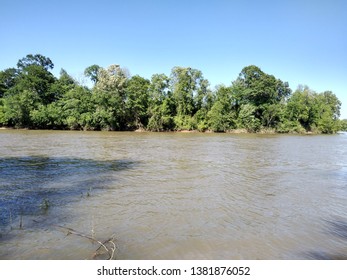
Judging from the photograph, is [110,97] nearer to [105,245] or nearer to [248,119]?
[248,119]

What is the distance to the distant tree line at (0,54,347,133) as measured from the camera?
53656 mm

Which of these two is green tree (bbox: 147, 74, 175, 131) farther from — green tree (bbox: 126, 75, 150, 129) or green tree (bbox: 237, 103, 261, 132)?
green tree (bbox: 237, 103, 261, 132)

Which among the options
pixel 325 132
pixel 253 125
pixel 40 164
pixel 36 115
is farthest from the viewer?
pixel 325 132

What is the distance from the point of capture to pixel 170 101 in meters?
63.5

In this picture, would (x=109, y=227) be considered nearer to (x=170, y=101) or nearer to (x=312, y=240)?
(x=312, y=240)

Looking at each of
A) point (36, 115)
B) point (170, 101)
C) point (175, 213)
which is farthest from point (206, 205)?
point (170, 101)

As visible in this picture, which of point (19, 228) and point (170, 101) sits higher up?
point (170, 101)

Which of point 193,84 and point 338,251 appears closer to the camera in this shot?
point 338,251

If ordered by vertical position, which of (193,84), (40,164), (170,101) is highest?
(193,84)

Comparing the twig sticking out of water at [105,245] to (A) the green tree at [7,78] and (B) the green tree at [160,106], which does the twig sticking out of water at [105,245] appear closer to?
(B) the green tree at [160,106]

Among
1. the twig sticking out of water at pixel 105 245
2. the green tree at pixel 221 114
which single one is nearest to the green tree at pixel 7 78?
the green tree at pixel 221 114

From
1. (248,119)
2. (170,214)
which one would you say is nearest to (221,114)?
(248,119)

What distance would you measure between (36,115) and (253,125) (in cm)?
4744

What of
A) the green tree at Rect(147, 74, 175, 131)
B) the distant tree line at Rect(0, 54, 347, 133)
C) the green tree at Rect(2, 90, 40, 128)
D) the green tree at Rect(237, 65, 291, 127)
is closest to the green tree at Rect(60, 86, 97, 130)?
the distant tree line at Rect(0, 54, 347, 133)
